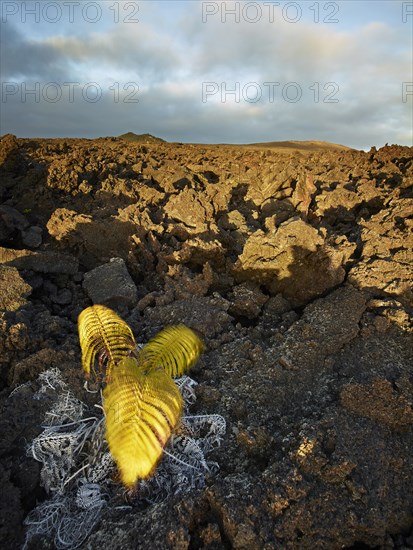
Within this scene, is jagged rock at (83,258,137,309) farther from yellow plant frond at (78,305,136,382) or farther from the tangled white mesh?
the tangled white mesh

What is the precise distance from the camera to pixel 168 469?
2.46 metres

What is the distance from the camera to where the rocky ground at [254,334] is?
2119mm

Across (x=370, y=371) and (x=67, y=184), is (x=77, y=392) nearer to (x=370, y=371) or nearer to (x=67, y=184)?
(x=370, y=371)

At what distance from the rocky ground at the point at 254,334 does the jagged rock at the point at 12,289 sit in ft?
0.06

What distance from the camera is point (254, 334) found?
3.60m

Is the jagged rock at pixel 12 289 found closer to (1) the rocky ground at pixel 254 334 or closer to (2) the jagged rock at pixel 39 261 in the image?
(1) the rocky ground at pixel 254 334

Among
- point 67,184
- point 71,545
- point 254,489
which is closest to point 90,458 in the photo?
point 71,545

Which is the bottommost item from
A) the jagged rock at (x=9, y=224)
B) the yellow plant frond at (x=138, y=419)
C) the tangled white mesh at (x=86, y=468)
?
the tangled white mesh at (x=86, y=468)

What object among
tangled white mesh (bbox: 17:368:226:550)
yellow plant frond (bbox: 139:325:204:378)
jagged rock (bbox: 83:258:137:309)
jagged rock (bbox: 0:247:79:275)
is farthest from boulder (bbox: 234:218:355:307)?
jagged rock (bbox: 0:247:79:275)

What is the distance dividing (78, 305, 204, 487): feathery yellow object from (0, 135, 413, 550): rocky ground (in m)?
0.28

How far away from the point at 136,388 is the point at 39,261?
2740 millimetres

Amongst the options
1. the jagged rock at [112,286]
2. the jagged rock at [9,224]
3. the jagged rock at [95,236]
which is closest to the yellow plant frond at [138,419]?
the jagged rock at [112,286]

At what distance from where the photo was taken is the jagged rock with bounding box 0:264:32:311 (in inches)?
148

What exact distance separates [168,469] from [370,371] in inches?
64.4
